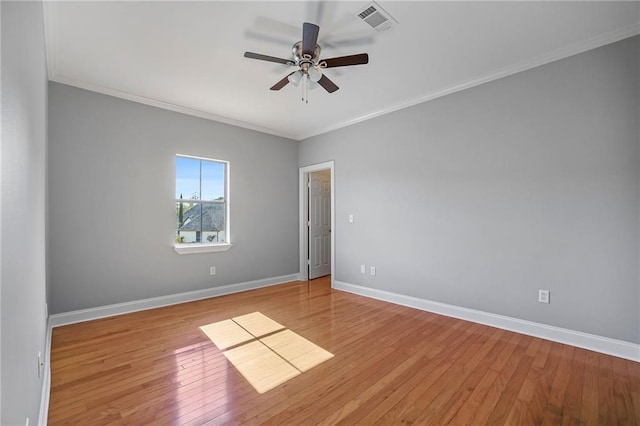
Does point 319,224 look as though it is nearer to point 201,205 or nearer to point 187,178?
point 201,205

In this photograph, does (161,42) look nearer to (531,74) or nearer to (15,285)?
(15,285)

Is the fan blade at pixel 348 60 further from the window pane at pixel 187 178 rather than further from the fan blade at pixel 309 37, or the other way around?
the window pane at pixel 187 178

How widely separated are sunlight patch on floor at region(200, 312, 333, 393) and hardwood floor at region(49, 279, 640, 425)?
0.28 feet

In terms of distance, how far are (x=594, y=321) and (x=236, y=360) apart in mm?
3248

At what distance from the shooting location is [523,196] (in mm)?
3029

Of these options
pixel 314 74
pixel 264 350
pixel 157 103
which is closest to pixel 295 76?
pixel 314 74

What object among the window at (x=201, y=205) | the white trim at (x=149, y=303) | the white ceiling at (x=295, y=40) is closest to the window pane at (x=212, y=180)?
the window at (x=201, y=205)

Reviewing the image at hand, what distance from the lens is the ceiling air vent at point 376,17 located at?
2198 mm

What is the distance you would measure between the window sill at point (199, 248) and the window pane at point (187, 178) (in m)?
0.71

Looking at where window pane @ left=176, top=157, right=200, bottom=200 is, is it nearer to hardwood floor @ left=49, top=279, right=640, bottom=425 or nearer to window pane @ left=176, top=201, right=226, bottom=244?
window pane @ left=176, top=201, right=226, bottom=244

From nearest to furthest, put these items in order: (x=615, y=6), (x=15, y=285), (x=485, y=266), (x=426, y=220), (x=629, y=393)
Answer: (x=15, y=285), (x=629, y=393), (x=615, y=6), (x=485, y=266), (x=426, y=220)

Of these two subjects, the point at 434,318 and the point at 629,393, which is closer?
→ the point at 629,393

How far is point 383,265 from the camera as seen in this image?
426 cm

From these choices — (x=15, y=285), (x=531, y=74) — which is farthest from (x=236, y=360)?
(x=531, y=74)
